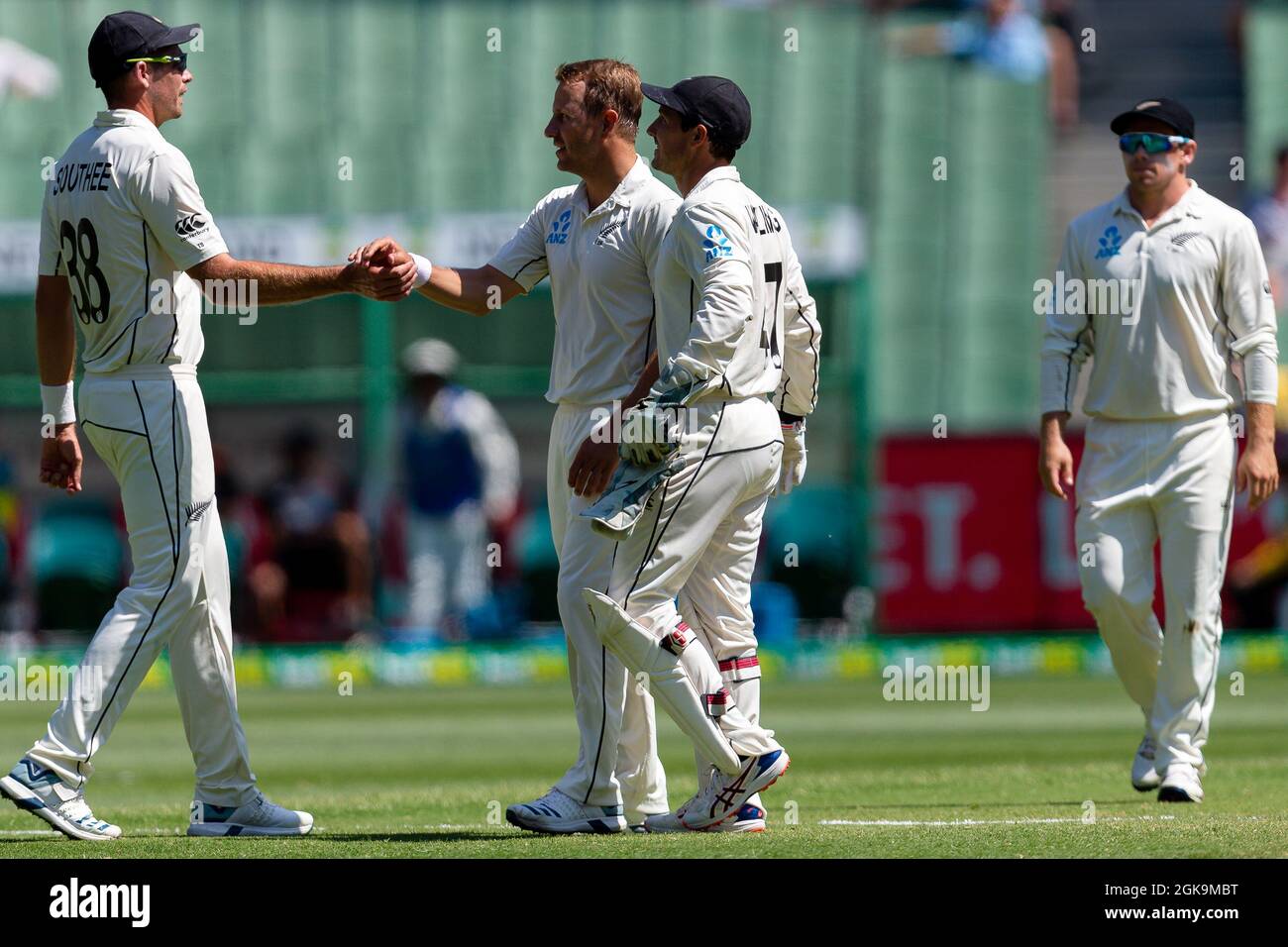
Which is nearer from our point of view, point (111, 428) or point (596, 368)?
point (111, 428)

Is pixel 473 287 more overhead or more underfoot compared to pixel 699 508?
more overhead

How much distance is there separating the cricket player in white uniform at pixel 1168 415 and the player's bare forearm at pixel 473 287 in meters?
2.29

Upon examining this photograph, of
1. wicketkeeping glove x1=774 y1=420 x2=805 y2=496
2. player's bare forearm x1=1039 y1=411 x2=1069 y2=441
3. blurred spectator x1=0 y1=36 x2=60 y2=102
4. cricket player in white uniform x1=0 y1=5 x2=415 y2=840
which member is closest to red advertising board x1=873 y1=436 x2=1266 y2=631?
blurred spectator x1=0 y1=36 x2=60 y2=102

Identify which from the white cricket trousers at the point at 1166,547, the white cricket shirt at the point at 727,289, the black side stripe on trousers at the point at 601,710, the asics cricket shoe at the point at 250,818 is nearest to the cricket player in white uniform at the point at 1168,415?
the white cricket trousers at the point at 1166,547

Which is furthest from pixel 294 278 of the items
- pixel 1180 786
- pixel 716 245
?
pixel 1180 786

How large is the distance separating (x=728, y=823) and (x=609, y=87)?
7.59 feet

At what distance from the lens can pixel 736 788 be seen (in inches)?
257

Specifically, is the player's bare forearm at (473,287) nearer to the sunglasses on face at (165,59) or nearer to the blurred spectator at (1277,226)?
the sunglasses on face at (165,59)

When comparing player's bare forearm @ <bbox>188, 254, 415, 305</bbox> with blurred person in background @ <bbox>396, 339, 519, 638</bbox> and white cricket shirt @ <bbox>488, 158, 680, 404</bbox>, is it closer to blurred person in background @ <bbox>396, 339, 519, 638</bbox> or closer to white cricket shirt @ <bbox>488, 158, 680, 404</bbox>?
white cricket shirt @ <bbox>488, 158, 680, 404</bbox>

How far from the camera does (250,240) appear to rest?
19.6 metres

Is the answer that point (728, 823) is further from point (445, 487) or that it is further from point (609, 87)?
point (445, 487)

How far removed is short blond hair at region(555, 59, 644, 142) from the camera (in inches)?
265

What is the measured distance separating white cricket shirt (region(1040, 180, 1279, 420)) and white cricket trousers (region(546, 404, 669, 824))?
2328 millimetres
